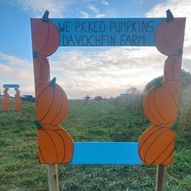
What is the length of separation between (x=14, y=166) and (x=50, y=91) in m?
2.26

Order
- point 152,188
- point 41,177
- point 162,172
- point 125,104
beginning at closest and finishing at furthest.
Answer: point 162,172 → point 152,188 → point 41,177 → point 125,104

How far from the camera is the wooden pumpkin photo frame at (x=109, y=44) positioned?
8.50ft

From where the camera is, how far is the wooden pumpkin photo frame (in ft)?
8.50

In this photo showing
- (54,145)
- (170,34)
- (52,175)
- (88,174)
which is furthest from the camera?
(88,174)

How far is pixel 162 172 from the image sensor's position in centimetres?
282

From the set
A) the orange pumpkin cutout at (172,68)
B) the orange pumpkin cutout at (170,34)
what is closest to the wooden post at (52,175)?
the orange pumpkin cutout at (172,68)

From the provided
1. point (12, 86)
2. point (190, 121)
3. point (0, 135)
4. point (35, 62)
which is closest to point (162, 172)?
point (35, 62)

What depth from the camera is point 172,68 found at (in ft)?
8.59

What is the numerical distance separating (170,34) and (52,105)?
1.28 m

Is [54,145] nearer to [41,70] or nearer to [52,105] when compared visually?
[52,105]

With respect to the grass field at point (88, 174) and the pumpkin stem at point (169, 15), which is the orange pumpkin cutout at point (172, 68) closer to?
the pumpkin stem at point (169, 15)

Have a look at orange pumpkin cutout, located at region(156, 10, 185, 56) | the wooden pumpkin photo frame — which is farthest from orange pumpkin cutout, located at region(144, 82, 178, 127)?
orange pumpkin cutout, located at region(156, 10, 185, 56)

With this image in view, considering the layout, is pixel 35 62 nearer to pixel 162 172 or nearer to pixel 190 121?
pixel 162 172

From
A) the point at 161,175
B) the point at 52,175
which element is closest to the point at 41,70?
the point at 52,175
